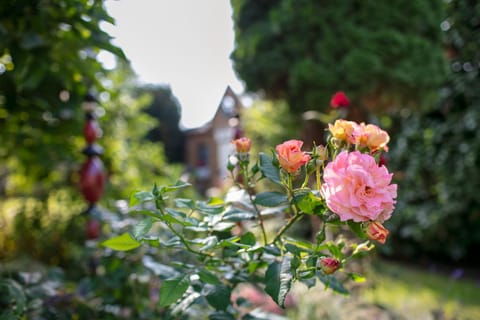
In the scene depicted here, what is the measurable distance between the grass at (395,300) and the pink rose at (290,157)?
75 cm

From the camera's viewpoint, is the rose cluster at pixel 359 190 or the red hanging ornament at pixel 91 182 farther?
the red hanging ornament at pixel 91 182

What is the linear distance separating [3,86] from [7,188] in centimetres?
211

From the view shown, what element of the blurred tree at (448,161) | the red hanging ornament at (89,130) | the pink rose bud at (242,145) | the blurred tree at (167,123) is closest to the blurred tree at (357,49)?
the blurred tree at (448,161)

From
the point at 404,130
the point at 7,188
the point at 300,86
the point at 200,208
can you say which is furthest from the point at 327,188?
the point at 404,130

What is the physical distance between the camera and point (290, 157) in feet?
1.81

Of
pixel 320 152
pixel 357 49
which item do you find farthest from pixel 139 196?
pixel 357 49

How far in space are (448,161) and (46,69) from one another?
4.23 metres

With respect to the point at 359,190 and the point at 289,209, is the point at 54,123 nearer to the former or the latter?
the point at 289,209

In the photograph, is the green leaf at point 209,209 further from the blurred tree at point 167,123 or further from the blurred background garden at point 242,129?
the blurred tree at point 167,123

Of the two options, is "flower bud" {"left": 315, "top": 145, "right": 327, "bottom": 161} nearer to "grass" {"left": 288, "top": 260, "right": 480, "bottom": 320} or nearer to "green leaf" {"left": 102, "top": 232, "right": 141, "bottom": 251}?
"green leaf" {"left": 102, "top": 232, "right": 141, "bottom": 251}

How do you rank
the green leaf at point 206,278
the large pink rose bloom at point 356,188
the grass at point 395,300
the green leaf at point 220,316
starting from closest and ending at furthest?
the large pink rose bloom at point 356,188 → the green leaf at point 206,278 → the green leaf at point 220,316 → the grass at point 395,300

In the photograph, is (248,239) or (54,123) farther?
(54,123)

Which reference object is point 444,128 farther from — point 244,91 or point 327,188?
point 327,188

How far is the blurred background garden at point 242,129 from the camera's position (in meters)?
0.98
